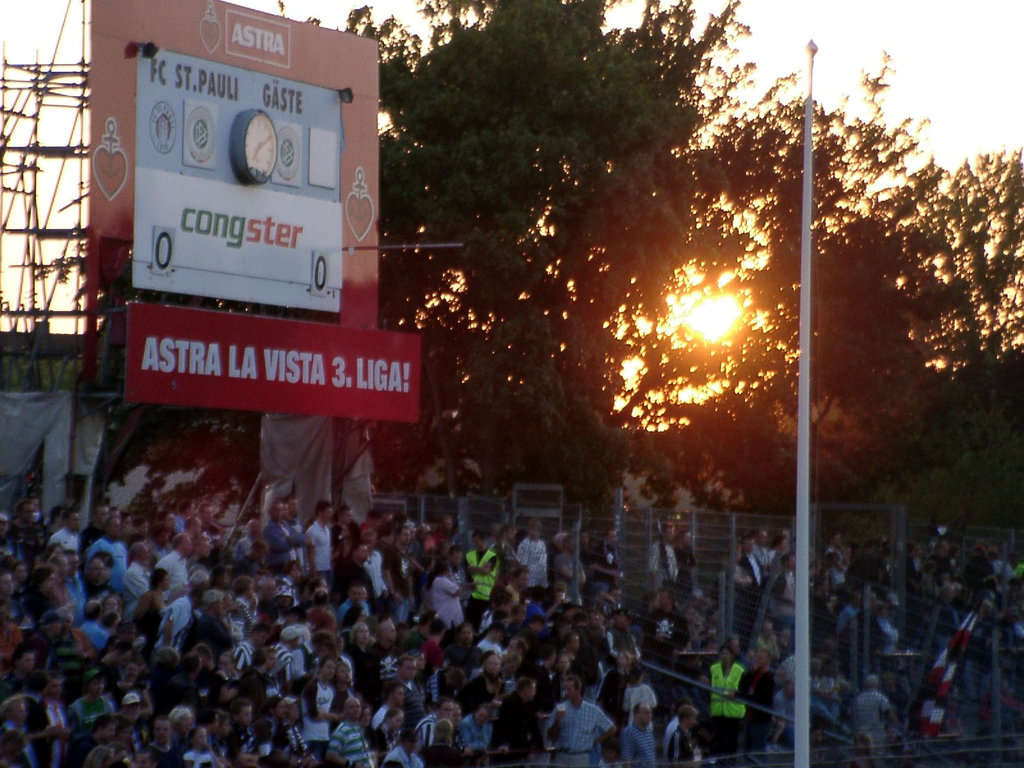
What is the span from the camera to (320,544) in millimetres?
17141

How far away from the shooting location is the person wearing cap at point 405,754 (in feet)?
41.0

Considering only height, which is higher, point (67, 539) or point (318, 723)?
point (67, 539)

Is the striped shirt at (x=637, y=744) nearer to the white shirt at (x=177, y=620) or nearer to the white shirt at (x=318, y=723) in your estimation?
the white shirt at (x=318, y=723)

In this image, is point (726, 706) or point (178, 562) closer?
point (178, 562)

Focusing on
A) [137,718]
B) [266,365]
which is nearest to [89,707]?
[137,718]

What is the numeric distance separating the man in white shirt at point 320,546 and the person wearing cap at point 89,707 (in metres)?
5.23

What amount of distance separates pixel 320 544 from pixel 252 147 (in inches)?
210

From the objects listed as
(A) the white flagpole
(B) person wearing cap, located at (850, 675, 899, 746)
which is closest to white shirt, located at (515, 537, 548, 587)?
(B) person wearing cap, located at (850, 675, 899, 746)

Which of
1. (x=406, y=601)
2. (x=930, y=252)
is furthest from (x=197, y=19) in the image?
(x=930, y=252)

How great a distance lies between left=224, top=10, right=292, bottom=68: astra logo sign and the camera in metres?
20.2

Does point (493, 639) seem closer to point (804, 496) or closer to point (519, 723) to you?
point (519, 723)

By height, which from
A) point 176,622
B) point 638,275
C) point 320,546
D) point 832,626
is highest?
point 638,275

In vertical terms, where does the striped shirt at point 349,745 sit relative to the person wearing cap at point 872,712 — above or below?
above

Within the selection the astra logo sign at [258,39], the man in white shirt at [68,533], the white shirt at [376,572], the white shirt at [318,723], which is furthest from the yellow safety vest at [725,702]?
the astra logo sign at [258,39]
